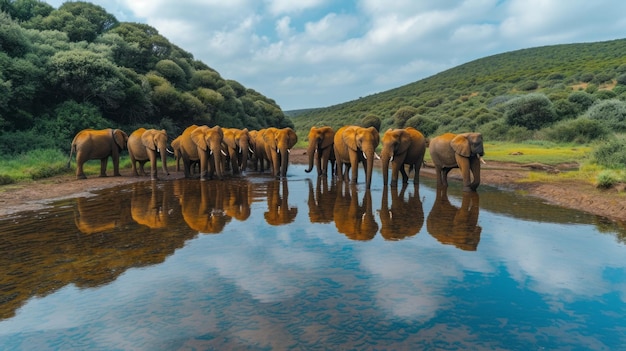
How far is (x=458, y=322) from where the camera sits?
183 inches

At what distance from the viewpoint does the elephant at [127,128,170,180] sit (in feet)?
59.3

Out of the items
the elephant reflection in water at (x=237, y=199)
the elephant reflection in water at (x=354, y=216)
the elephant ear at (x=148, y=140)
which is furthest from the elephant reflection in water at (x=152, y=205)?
the elephant reflection in water at (x=354, y=216)

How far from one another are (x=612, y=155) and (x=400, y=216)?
509 inches

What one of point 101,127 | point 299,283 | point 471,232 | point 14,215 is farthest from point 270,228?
point 101,127

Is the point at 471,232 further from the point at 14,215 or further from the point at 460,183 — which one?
the point at 14,215

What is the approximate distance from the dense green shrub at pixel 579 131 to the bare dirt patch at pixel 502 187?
1362 cm

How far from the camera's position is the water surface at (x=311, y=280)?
4.40 metres

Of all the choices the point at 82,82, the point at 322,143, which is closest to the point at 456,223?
the point at 322,143

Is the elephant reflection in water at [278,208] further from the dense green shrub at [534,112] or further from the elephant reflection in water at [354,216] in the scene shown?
the dense green shrub at [534,112]

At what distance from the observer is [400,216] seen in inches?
410

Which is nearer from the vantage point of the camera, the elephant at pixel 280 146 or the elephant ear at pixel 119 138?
the elephant ear at pixel 119 138

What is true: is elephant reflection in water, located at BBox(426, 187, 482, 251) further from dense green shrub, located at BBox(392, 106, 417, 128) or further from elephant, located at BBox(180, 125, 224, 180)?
dense green shrub, located at BBox(392, 106, 417, 128)

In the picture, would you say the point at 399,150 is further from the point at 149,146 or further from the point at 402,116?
the point at 402,116

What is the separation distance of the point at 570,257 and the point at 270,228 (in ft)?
18.8
